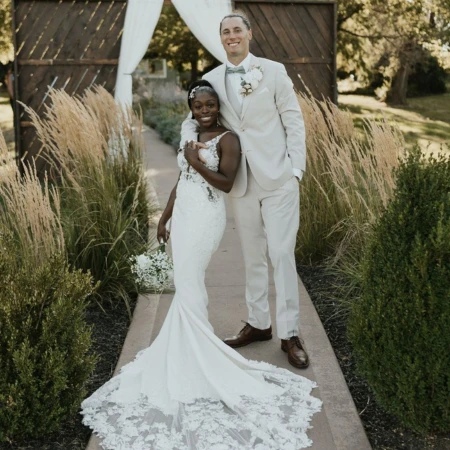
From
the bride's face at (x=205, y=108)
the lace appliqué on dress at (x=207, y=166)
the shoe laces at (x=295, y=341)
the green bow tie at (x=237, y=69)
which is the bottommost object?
the shoe laces at (x=295, y=341)

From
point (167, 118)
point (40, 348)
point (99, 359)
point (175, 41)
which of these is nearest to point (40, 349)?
point (40, 348)

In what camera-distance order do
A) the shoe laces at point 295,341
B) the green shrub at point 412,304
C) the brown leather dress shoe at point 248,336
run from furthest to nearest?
the brown leather dress shoe at point 248,336, the shoe laces at point 295,341, the green shrub at point 412,304

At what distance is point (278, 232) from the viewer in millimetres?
3932

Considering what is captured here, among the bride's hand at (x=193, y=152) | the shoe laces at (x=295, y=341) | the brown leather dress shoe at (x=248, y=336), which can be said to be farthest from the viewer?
the brown leather dress shoe at (x=248, y=336)

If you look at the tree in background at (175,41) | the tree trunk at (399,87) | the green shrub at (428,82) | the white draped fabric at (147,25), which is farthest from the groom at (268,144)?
the green shrub at (428,82)

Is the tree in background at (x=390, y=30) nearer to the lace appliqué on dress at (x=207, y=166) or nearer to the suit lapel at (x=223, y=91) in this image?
the suit lapel at (x=223, y=91)

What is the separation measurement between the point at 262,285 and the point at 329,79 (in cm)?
676

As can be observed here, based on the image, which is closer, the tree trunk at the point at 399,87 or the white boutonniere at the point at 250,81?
the white boutonniere at the point at 250,81

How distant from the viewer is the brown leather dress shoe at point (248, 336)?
421cm

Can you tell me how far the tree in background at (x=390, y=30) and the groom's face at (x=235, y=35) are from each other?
14.8 m

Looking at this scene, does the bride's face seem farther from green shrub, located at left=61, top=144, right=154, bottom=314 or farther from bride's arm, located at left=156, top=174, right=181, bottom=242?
green shrub, located at left=61, top=144, right=154, bottom=314

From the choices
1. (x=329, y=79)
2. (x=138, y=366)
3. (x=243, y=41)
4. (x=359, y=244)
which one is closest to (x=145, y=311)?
(x=138, y=366)

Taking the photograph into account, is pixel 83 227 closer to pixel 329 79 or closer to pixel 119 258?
pixel 119 258

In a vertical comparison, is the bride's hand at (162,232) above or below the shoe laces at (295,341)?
above
